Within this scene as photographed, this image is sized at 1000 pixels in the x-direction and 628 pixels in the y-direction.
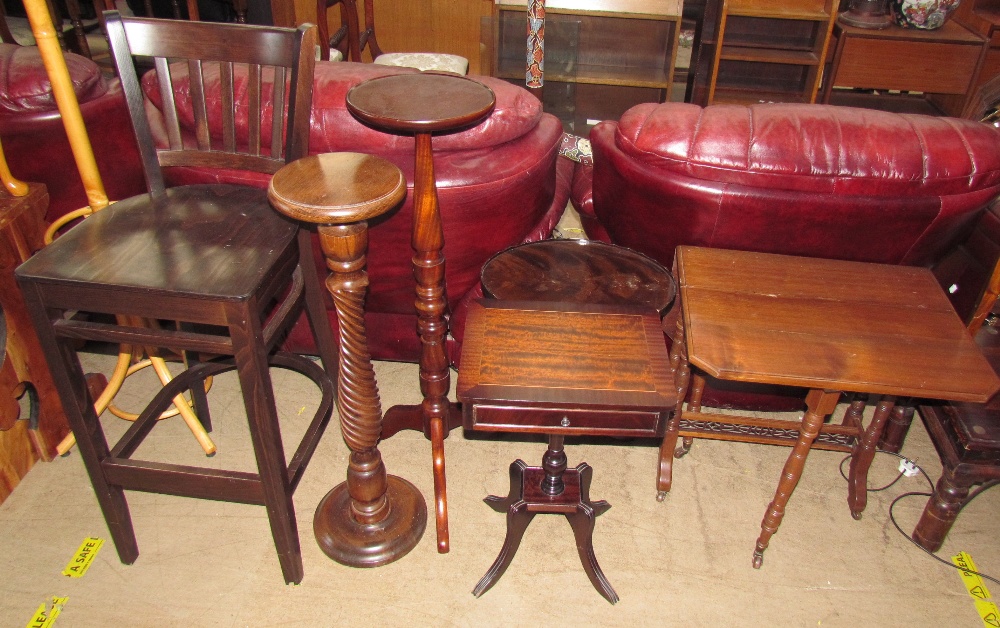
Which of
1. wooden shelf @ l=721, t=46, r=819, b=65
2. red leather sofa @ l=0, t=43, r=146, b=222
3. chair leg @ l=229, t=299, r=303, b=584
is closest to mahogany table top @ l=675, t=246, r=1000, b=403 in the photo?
chair leg @ l=229, t=299, r=303, b=584

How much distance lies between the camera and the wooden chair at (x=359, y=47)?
3812mm

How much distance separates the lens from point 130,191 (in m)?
2.28

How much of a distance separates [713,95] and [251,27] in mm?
3380

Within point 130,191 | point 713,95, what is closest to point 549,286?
point 130,191

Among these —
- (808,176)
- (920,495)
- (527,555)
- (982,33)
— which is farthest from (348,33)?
(920,495)

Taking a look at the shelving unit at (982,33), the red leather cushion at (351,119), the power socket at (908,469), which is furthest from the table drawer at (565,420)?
the shelving unit at (982,33)

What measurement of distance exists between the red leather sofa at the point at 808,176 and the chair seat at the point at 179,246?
3.05 ft

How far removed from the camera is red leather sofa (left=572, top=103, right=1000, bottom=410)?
1731 mm

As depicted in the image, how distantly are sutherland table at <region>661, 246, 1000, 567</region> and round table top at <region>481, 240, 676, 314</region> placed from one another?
8 cm

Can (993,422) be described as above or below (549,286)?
below

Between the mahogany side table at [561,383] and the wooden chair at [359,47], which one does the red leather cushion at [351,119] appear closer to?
the mahogany side table at [561,383]

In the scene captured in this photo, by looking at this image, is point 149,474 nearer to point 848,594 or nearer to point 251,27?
point 251,27

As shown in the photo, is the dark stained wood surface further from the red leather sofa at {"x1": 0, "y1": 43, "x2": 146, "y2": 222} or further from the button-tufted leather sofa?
the red leather sofa at {"x1": 0, "y1": 43, "x2": 146, "y2": 222}

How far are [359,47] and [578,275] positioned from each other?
10.1 ft
